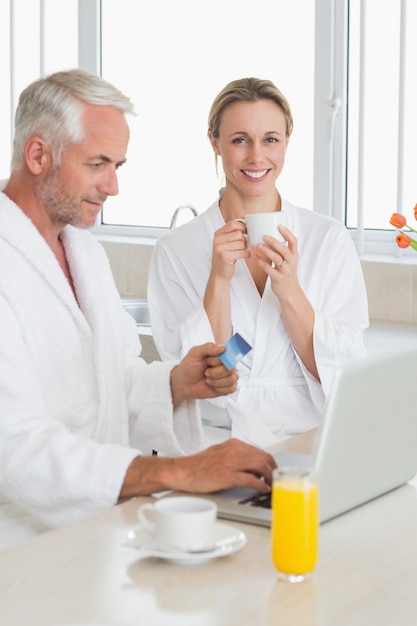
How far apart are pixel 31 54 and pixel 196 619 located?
3626 mm

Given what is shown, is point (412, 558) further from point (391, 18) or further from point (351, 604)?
point (391, 18)

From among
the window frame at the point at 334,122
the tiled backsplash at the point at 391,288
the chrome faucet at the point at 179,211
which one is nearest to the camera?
the tiled backsplash at the point at 391,288

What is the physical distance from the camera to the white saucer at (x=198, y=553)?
1270 millimetres

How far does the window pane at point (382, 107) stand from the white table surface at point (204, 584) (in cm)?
195

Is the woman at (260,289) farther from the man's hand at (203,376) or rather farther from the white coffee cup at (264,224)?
the man's hand at (203,376)

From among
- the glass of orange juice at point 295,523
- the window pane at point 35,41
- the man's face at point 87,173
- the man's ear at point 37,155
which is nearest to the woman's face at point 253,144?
the man's face at point 87,173

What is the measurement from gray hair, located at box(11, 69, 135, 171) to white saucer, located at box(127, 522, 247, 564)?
2.63 feet

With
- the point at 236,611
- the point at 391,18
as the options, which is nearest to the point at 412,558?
the point at 236,611

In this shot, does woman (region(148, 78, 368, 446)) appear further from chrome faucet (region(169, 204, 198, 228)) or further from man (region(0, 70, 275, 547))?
chrome faucet (region(169, 204, 198, 228))

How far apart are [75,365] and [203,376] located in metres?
0.24

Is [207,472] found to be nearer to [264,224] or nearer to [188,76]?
[264,224]

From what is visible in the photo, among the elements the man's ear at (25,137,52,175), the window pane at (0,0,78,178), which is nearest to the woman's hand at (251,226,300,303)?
the man's ear at (25,137,52,175)

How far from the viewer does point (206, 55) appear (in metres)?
3.75

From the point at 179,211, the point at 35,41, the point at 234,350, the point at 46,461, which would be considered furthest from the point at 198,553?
the point at 35,41
